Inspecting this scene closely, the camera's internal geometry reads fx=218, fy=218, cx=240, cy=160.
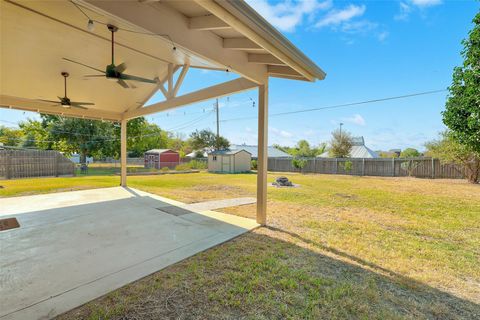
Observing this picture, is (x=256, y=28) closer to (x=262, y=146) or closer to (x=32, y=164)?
(x=262, y=146)

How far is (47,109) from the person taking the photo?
6.61 meters

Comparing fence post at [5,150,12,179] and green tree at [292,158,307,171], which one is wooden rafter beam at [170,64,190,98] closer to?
fence post at [5,150,12,179]

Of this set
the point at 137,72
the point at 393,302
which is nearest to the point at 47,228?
the point at 137,72

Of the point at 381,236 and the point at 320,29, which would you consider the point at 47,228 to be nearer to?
the point at 381,236

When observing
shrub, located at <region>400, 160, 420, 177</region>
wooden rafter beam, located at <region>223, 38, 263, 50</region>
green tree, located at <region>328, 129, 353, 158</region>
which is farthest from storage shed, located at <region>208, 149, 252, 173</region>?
wooden rafter beam, located at <region>223, 38, 263, 50</region>

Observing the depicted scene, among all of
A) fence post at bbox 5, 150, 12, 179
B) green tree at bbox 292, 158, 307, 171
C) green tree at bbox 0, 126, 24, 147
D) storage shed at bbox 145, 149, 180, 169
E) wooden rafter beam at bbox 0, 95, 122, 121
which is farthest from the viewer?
green tree at bbox 0, 126, 24, 147

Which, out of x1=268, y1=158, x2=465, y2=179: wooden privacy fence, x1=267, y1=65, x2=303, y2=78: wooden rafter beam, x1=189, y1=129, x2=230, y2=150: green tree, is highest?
x1=189, y1=129, x2=230, y2=150: green tree

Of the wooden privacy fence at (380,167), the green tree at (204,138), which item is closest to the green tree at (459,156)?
the wooden privacy fence at (380,167)

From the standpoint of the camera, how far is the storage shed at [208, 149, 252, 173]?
61.0 feet

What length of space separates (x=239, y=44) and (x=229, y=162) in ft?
52.0

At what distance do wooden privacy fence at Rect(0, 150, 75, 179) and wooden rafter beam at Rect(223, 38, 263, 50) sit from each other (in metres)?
14.4

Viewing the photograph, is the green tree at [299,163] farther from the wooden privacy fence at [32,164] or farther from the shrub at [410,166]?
the wooden privacy fence at [32,164]

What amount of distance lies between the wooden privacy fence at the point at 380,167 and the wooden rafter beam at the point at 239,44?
49.8ft

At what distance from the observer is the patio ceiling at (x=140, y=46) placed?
6.98 ft
